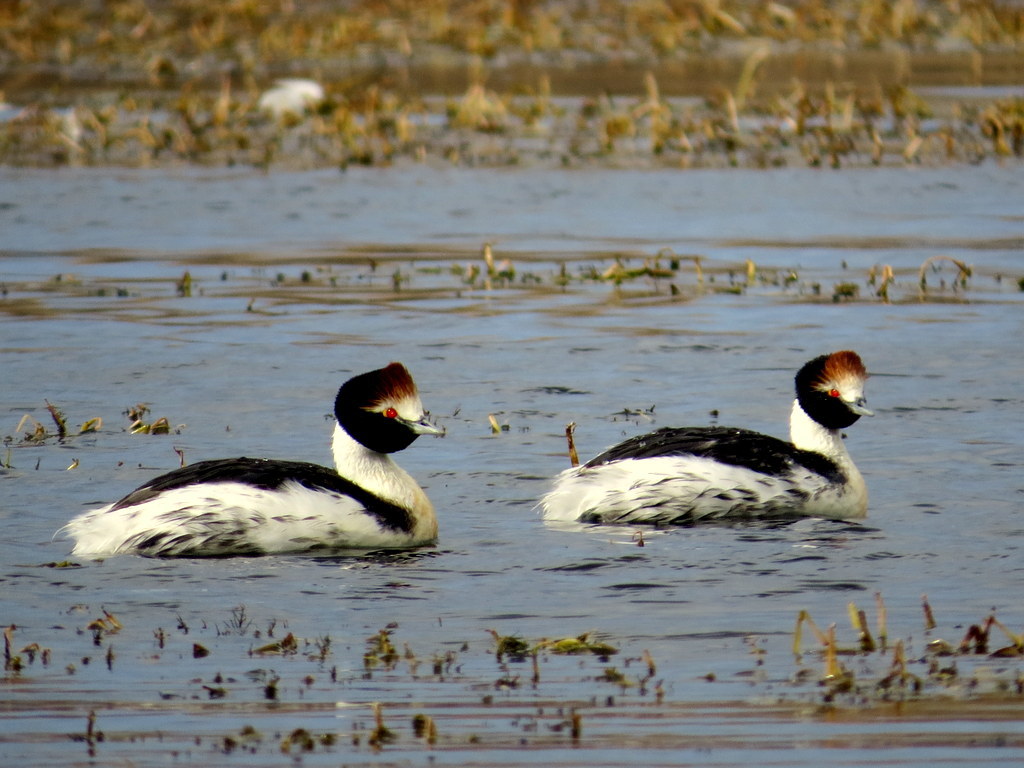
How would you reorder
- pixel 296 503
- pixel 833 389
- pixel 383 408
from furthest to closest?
pixel 833 389 → pixel 383 408 → pixel 296 503

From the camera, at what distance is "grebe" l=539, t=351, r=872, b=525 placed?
9820mm

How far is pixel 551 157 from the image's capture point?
2530 cm

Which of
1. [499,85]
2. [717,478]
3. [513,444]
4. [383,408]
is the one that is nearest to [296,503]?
[383,408]

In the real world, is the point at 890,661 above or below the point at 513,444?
below

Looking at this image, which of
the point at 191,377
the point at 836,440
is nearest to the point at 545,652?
the point at 836,440

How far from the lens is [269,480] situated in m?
9.20

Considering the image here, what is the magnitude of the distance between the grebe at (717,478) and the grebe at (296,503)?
0.86 m

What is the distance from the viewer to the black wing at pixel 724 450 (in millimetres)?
9945

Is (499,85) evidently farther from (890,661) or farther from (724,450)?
(890,661)

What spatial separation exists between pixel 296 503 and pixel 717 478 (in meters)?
2.18

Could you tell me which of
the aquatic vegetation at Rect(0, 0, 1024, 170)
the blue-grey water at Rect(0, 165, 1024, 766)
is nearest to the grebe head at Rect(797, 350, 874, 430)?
the blue-grey water at Rect(0, 165, 1024, 766)

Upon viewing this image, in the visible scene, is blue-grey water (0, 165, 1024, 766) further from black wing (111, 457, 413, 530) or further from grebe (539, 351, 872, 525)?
black wing (111, 457, 413, 530)

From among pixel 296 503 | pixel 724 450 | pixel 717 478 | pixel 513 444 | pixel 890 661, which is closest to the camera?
pixel 890 661

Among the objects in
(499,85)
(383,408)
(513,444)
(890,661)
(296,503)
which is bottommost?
(890,661)
